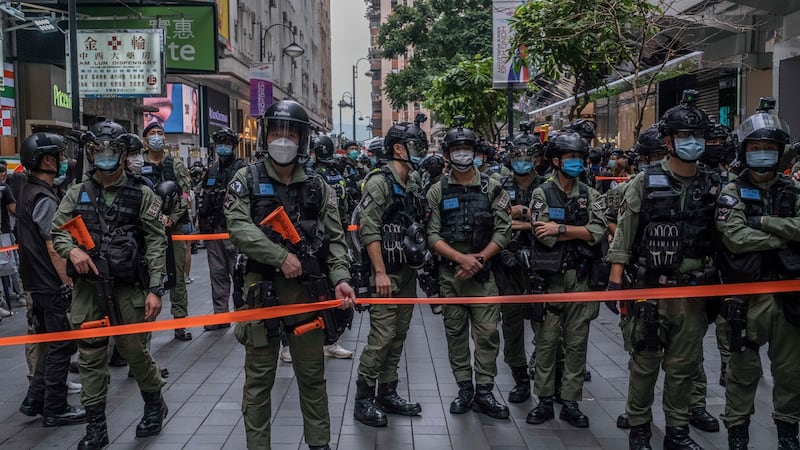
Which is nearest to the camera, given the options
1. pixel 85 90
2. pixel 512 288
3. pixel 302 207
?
pixel 302 207

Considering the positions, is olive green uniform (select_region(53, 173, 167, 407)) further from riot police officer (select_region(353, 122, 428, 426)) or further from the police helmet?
the police helmet

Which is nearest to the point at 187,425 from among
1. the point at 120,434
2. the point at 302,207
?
the point at 120,434

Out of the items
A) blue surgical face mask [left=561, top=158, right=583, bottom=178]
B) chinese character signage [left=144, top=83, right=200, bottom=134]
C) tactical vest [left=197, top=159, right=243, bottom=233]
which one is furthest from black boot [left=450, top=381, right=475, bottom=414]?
chinese character signage [left=144, top=83, right=200, bottom=134]

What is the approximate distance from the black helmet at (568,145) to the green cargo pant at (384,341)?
1.57 m

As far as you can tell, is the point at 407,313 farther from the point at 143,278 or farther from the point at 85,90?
the point at 85,90

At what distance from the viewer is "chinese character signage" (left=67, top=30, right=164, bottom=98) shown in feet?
44.1

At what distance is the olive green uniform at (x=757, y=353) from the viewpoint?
4730 millimetres

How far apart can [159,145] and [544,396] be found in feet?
16.3

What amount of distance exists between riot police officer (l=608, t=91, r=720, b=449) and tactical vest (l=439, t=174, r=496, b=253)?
1.21 meters

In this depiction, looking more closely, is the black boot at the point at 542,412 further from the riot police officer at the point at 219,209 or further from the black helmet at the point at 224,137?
the black helmet at the point at 224,137

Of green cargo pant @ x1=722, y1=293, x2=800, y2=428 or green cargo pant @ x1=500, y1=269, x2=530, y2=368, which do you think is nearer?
green cargo pant @ x1=722, y1=293, x2=800, y2=428

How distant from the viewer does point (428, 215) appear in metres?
6.07

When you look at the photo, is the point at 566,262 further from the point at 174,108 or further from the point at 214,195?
the point at 174,108

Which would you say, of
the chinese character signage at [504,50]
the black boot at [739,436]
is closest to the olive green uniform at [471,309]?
the black boot at [739,436]
